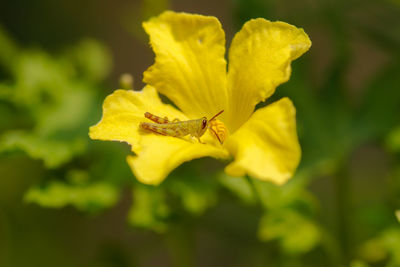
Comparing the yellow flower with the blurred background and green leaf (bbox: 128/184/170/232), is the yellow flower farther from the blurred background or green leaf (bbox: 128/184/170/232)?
green leaf (bbox: 128/184/170/232)

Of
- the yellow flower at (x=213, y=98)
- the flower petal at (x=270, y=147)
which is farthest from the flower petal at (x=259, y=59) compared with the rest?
the flower petal at (x=270, y=147)

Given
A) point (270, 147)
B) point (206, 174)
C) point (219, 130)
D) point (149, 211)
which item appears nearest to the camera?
point (270, 147)

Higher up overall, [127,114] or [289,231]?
[127,114]

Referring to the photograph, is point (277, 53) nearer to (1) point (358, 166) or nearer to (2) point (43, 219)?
(2) point (43, 219)

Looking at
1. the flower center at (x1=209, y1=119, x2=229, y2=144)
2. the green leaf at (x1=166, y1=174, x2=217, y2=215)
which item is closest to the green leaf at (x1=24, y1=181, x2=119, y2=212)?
the green leaf at (x1=166, y1=174, x2=217, y2=215)

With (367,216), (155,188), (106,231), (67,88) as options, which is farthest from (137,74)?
(367,216)

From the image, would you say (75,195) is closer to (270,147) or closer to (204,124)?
(204,124)

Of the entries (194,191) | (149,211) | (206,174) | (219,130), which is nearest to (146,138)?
(219,130)
